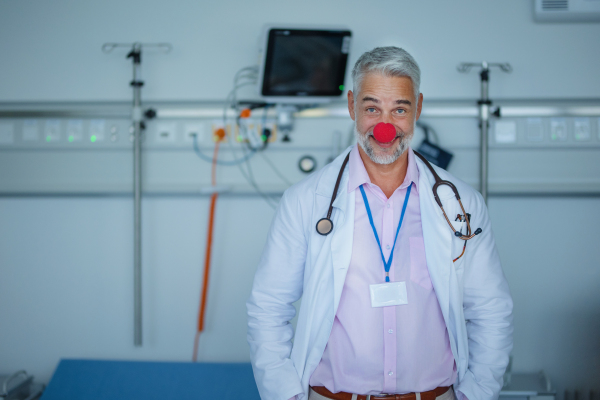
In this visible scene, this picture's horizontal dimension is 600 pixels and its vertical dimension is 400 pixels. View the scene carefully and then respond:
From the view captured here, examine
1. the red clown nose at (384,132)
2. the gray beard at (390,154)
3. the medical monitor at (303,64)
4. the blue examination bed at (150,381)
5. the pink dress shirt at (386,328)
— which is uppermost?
the medical monitor at (303,64)

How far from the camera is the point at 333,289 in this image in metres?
1.21

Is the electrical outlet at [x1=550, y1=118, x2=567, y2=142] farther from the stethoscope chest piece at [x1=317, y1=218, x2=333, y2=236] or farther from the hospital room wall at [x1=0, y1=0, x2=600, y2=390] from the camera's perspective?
the stethoscope chest piece at [x1=317, y1=218, x2=333, y2=236]

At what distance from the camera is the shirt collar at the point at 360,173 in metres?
1.29

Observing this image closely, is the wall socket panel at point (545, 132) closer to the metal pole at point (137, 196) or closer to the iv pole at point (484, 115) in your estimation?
the iv pole at point (484, 115)

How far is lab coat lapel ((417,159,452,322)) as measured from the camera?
1.21m

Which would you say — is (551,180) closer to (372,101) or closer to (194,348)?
(372,101)

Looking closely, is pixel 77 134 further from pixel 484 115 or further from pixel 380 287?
pixel 484 115

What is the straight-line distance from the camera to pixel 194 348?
7.51 feet

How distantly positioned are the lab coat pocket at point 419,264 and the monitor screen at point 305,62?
40.7 inches

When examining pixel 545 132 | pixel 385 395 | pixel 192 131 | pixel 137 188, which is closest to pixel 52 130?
pixel 137 188

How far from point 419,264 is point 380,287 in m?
0.14

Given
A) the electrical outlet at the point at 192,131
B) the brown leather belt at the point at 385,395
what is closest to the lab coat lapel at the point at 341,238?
the brown leather belt at the point at 385,395

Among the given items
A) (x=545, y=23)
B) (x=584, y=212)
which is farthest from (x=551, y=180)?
(x=545, y=23)

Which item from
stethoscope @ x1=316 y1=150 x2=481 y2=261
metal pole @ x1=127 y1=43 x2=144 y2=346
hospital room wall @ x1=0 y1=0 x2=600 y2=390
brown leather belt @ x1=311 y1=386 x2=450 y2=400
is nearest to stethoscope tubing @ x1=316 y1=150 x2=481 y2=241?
stethoscope @ x1=316 y1=150 x2=481 y2=261
